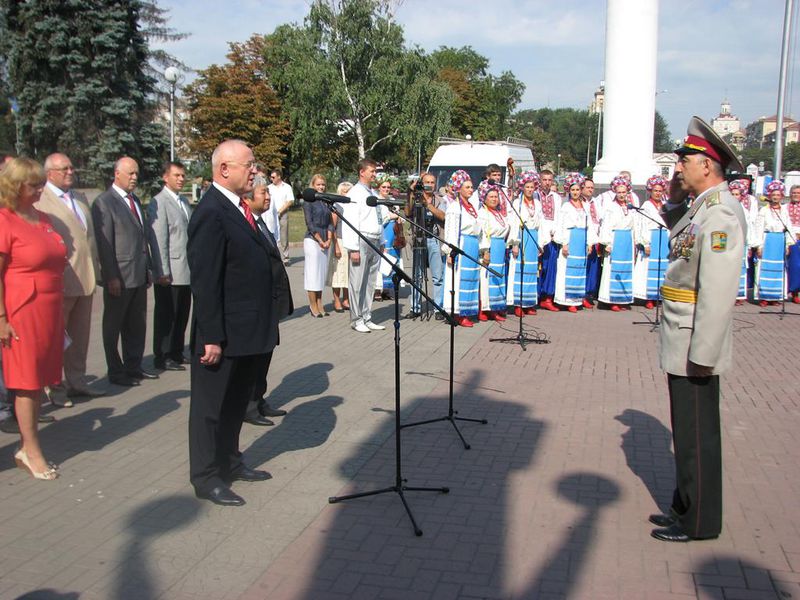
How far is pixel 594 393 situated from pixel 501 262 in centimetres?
423

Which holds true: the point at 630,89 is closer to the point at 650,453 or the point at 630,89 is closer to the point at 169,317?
the point at 169,317

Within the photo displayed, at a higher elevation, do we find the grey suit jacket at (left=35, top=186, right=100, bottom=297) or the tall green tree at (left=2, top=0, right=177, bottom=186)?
the tall green tree at (left=2, top=0, right=177, bottom=186)

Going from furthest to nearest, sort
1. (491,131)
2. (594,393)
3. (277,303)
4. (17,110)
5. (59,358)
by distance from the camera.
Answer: (491,131) → (17,110) → (594,393) → (59,358) → (277,303)

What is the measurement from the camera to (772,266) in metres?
13.2

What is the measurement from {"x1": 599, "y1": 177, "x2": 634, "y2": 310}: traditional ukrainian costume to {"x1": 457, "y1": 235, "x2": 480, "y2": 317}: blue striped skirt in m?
2.70

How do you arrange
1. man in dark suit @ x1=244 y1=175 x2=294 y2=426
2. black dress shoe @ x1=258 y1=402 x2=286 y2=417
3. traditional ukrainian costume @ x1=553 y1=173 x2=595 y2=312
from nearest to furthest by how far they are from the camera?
man in dark suit @ x1=244 y1=175 x2=294 y2=426 → black dress shoe @ x1=258 y1=402 x2=286 y2=417 → traditional ukrainian costume @ x1=553 y1=173 x2=595 y2=312

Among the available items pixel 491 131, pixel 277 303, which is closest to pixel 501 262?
pixel 277 303

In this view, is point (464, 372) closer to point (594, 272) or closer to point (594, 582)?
point (594, 582)

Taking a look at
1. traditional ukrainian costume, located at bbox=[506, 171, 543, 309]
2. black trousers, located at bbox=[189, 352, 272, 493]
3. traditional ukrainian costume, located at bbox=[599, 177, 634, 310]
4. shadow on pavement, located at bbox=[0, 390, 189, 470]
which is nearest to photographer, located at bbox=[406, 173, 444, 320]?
traditional ukrainian costume, located at bbox=[506, 171, 543, 309]

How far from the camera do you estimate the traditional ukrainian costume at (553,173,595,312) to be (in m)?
12.4

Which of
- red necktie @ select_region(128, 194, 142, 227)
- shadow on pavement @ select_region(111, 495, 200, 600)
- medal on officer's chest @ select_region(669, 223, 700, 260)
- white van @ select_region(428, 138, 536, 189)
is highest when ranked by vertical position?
white van @ select_region(428, 138, 536, 189)

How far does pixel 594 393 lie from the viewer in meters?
7.47

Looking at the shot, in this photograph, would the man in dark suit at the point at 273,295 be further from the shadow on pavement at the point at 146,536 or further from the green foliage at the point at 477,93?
the green foliage at the point at 477,93

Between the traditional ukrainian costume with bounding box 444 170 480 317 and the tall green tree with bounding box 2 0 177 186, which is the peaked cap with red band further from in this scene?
the tall green tree with bounding box 2 0 177 186
